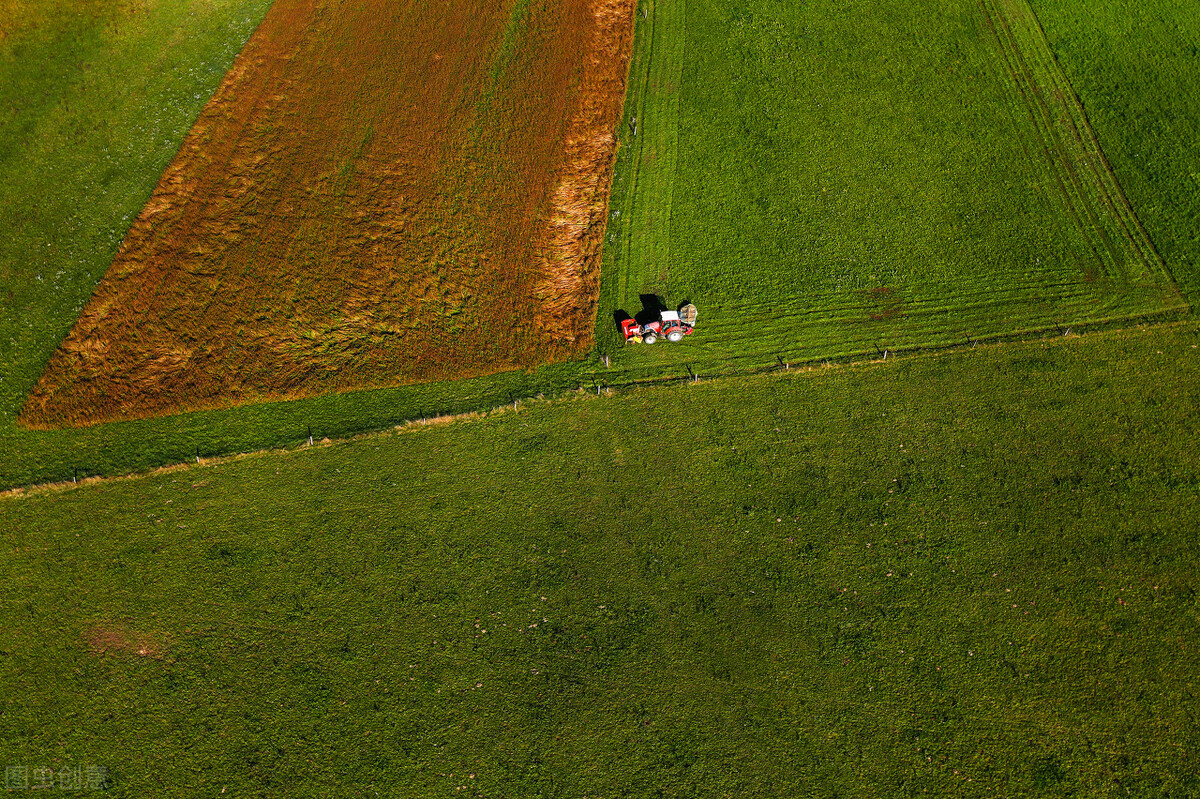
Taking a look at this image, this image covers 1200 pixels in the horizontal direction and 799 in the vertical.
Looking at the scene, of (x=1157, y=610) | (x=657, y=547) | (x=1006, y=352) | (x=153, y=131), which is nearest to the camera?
(x=1157, y=610)

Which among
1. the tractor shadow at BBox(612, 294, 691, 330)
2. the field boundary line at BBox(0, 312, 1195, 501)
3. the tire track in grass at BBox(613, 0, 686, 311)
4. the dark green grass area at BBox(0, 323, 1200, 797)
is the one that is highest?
the tire track in grass at BBox(613, 0, 686, 311)

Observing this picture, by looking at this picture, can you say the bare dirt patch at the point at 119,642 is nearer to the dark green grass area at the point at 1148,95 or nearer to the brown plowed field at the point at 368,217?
the brown plowed field at the point at 368,217

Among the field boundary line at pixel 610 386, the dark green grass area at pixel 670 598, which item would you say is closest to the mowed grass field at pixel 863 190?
the field boundary line at pixel 610 386

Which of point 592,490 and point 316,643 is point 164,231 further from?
point 592,490

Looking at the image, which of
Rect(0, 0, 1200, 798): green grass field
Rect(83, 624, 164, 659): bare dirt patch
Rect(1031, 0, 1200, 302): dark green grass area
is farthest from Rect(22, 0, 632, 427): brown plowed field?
Rect(1031, 0, 1200, 302): dark green grass area

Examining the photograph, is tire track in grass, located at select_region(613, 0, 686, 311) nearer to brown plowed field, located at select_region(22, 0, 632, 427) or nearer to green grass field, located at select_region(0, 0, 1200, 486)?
green grass field, located at select_region(0, 0, 1200, 486)

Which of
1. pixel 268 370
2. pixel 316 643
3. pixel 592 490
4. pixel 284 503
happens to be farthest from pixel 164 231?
pixel 592 490
